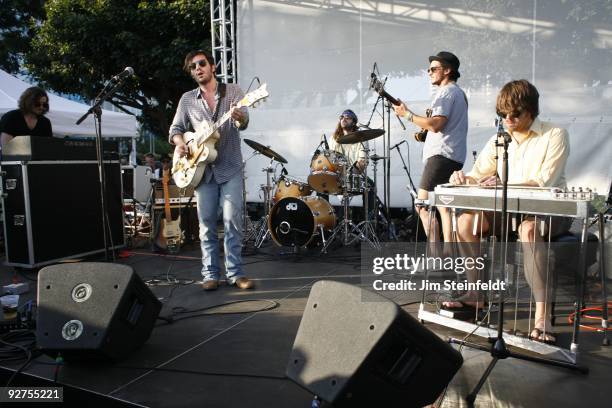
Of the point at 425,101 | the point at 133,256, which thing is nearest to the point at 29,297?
the point at 133,256

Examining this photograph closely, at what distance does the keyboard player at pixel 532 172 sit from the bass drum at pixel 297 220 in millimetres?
2697

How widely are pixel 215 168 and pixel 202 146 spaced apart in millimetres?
205

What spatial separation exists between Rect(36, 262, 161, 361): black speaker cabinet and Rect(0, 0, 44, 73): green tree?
15428 millimetres

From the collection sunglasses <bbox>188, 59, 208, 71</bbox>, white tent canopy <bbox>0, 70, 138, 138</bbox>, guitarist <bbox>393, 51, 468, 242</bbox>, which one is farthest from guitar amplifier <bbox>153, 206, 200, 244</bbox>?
guitarist <bbox>393, 51, 468, 242</bbox>

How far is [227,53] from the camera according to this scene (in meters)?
8.00

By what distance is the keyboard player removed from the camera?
2.51 meters

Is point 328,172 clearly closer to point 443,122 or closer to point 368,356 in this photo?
point 443,122

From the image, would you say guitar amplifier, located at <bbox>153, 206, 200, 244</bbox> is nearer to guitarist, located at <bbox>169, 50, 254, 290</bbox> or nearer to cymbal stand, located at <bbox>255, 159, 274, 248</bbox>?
cymbal stand, located at <bbox>255, 159, 274, 248</bbox>

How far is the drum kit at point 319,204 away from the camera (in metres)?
5.46

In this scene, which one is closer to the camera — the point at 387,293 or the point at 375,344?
the point at 375,344

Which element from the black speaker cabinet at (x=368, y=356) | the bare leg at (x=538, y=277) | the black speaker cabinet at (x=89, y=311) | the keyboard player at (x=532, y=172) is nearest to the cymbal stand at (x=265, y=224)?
the keyboard player at (x=532, y=172)

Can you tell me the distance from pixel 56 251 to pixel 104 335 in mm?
3102

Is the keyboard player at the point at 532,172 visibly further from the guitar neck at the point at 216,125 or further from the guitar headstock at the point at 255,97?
the guitar neck at the point at 216,125

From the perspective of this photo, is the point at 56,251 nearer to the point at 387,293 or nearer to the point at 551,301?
the point at 387,293
